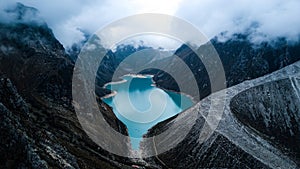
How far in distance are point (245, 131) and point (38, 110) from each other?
240ft

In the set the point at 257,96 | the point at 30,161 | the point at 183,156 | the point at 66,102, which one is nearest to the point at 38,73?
the point at 66,102

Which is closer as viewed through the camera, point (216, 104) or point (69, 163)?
point (69, 163)

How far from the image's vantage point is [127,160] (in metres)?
111

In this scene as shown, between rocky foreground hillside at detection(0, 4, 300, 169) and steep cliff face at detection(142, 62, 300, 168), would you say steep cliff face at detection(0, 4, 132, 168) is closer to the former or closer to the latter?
rocky foreground hillside at detection(0, 4, 300, 169)

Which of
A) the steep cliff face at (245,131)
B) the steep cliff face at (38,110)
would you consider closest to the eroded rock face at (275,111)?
the steep cliff face at (245,131)

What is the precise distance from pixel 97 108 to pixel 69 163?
89742mm

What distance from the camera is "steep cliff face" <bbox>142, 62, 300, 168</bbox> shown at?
338 feet

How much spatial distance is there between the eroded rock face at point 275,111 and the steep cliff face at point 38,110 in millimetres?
48752

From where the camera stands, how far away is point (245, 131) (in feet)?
375

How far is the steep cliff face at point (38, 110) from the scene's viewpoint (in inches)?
2035

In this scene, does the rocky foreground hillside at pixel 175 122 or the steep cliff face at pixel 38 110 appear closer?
the steep cliff face at pixel 38 110

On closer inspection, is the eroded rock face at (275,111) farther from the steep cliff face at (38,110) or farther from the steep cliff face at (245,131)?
the steep cliff face at (38,110)

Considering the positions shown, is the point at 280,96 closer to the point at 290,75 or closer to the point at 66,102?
the point at 290,75

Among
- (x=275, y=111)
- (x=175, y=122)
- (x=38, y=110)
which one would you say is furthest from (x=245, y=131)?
(x=38, y=110)
